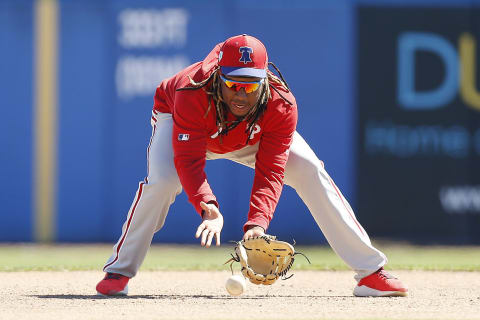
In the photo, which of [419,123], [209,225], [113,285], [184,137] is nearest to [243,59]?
[184,137]

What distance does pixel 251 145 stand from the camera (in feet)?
18.1

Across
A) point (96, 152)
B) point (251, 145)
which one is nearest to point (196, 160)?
point (251, 145)

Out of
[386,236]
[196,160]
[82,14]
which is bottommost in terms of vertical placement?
[386,236]

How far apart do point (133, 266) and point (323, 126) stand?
6.09 metres

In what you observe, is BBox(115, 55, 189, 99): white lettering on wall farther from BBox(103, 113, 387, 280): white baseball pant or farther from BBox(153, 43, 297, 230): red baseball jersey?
BBox(153, 43, 297, 230): red baseball jersey

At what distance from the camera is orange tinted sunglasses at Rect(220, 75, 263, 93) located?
4.93 m

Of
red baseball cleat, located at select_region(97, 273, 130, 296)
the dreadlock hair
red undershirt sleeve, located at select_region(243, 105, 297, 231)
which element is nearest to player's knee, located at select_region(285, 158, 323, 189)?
red undershirt sleeve, located at select_region(243, 105, 297, 231)

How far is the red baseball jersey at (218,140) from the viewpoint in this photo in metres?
5.12

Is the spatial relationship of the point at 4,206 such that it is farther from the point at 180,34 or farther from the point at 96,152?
the point at 180,34

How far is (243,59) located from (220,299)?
1.49 metres

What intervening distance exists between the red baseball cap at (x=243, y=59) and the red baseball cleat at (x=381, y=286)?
1.46 metres

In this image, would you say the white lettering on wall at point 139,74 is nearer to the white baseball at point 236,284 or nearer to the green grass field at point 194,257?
the green grass field at point 194,257

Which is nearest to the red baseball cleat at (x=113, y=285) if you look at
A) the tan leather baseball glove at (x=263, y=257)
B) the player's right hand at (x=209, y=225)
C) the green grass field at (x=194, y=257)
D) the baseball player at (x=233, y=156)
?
the baseball player at (x=233, y=156)

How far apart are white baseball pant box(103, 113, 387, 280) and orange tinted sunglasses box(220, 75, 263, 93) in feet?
2.21
